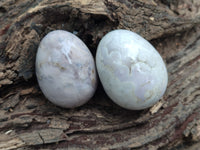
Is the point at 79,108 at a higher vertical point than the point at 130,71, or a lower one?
lower

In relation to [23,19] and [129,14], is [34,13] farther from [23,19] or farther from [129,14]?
[129,14]

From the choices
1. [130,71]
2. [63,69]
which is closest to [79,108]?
[63,69]

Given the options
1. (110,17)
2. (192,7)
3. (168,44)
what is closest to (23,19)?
(110,17)

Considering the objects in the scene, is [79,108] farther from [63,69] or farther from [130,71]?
[130,71]
